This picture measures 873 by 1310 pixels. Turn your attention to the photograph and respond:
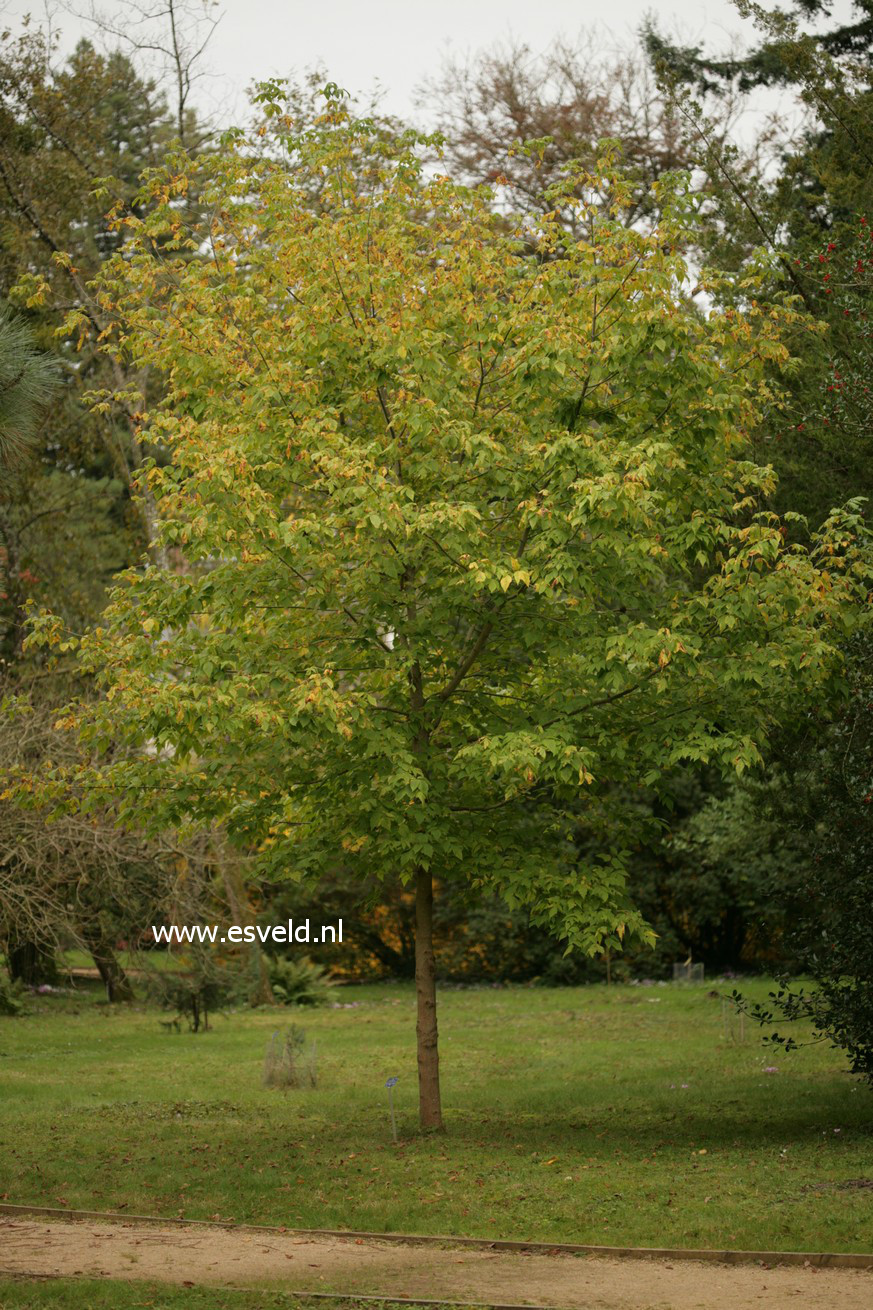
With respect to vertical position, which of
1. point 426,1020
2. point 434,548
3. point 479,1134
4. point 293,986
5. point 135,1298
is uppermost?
point 434,548

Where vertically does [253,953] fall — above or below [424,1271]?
above

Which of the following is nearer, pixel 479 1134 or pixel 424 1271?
pixel 424 1271

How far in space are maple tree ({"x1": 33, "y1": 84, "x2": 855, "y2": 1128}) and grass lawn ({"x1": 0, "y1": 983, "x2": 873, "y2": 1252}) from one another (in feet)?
5.12

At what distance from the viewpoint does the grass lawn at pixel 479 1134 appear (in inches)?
356

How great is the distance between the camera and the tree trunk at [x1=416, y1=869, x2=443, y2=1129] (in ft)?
39.9

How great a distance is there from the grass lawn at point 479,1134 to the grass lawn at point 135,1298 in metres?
0.16

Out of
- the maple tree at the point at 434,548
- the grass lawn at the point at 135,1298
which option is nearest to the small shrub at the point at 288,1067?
the maple tree at the point at 434,548

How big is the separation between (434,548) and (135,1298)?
5648mm

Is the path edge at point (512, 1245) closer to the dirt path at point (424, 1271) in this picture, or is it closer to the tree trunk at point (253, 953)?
the dirt path at point (424, 1271)

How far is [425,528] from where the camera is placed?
10.1 meters

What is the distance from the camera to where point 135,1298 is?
704cm

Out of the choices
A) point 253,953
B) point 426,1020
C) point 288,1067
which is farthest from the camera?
point 253,953

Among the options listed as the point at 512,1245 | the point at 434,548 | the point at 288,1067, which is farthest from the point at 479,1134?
the point at 434,548

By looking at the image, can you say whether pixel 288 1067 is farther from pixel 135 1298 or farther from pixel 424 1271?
pixel 135 1298
